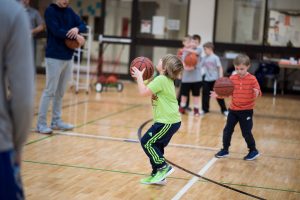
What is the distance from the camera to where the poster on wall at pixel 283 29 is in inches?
659

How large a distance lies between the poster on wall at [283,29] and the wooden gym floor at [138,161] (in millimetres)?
6474

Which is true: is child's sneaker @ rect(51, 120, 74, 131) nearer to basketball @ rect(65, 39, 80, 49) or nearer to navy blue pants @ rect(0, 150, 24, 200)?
basketball @ rect(65, 39, 80, 49)

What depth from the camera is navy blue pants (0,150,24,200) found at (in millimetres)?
2316

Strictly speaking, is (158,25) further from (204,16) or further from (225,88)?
(225,88)

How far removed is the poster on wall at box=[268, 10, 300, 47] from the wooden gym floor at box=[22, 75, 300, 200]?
255 inches

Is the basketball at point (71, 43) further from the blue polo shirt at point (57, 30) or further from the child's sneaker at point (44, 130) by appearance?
the child's sneaker at point (44, 130)

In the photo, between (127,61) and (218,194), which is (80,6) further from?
(218,194)

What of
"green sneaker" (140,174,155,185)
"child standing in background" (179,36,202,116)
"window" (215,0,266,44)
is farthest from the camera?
"window" (215,0,266,44)

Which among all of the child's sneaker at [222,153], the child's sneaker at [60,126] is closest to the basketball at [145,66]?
the child's sneaker at [222,153]

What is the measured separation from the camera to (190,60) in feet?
34.8

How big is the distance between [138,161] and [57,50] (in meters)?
2.22

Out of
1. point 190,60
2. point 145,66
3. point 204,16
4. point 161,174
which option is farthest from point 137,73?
point 204,16

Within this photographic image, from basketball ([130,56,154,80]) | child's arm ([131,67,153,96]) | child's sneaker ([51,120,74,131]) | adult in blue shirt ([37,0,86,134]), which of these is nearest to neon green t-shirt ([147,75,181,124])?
child's arm ([131,67,153,96])

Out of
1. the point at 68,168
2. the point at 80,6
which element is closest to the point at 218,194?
the point at 68,168
